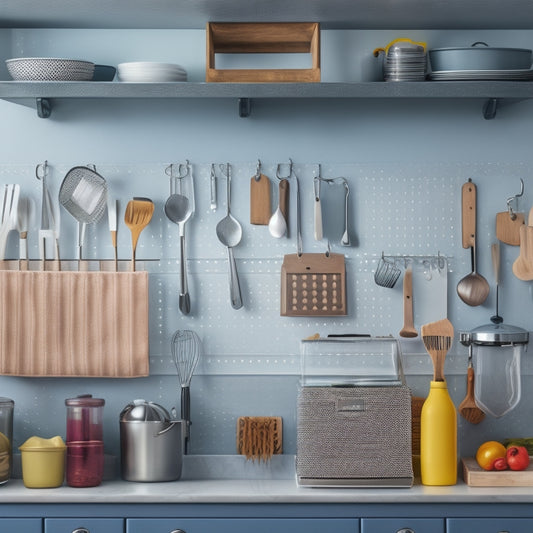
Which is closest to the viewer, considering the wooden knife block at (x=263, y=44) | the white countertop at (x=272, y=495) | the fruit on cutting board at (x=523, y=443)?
the white countertop at (x=272, y=495)

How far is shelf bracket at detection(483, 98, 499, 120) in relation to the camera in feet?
9.79

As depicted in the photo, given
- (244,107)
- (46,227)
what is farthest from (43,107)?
(244,107)

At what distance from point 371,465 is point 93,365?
974 mm

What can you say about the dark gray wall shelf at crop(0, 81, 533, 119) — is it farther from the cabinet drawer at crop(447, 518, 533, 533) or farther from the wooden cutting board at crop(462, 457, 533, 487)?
the cabinet drawer at crop(447, 518, 533, 533)

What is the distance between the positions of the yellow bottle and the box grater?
437mm

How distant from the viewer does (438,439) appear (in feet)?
8.98

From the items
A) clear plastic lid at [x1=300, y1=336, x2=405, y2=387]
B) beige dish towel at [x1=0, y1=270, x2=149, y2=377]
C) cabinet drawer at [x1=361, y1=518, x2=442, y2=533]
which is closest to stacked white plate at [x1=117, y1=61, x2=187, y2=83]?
beige dish towel at [x1=0, y1=270, x2=149, y2=377]

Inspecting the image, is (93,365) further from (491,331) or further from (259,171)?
(491,331)

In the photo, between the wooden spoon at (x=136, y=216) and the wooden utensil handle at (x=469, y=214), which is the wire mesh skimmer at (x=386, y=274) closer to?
the wooden utensil handle at (x=469, y=214)

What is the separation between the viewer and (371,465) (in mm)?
2693

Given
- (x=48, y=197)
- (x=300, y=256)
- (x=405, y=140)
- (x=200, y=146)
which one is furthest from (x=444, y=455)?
A: (x=48, y=197)

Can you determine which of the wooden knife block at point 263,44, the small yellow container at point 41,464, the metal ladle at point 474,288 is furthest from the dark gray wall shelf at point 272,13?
the small yellow container at point 41,464

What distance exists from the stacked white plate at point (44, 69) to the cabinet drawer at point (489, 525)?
1781 millimetres

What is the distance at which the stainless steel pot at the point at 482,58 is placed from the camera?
2.78 meters
